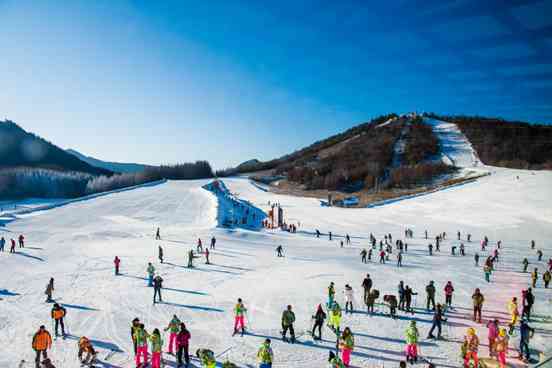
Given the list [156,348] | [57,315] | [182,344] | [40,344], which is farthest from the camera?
[57,315]

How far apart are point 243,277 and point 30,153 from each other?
185202mm

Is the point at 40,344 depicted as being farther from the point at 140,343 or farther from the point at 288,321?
the point at 288,321

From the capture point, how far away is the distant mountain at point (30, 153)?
154625 mm

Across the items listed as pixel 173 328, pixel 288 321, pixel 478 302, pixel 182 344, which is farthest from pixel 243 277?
pixel 478 302

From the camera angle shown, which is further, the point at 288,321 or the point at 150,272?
the point at 150,272

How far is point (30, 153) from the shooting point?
163m

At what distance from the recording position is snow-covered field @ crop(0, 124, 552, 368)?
9828 millimetres

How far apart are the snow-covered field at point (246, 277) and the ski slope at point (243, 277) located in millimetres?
65

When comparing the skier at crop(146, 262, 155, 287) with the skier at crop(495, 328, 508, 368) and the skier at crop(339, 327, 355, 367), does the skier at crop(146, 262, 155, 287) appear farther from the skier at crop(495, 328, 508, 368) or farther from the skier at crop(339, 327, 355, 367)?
the skier at crop(495, 328, 508, 368)

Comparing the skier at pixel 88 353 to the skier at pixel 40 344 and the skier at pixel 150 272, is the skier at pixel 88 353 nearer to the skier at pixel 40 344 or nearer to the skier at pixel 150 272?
the skier at pixel 40 344

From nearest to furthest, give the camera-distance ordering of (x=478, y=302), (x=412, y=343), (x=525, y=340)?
(x=412, y=343) < (x=525, y=340) < (x=478, y=302)

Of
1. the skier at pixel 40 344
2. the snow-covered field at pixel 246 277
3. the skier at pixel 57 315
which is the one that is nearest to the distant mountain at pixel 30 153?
the snow-covered field at pixel 246 277

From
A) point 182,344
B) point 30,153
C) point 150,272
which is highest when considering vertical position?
point 30,153

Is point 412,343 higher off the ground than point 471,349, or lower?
lower
